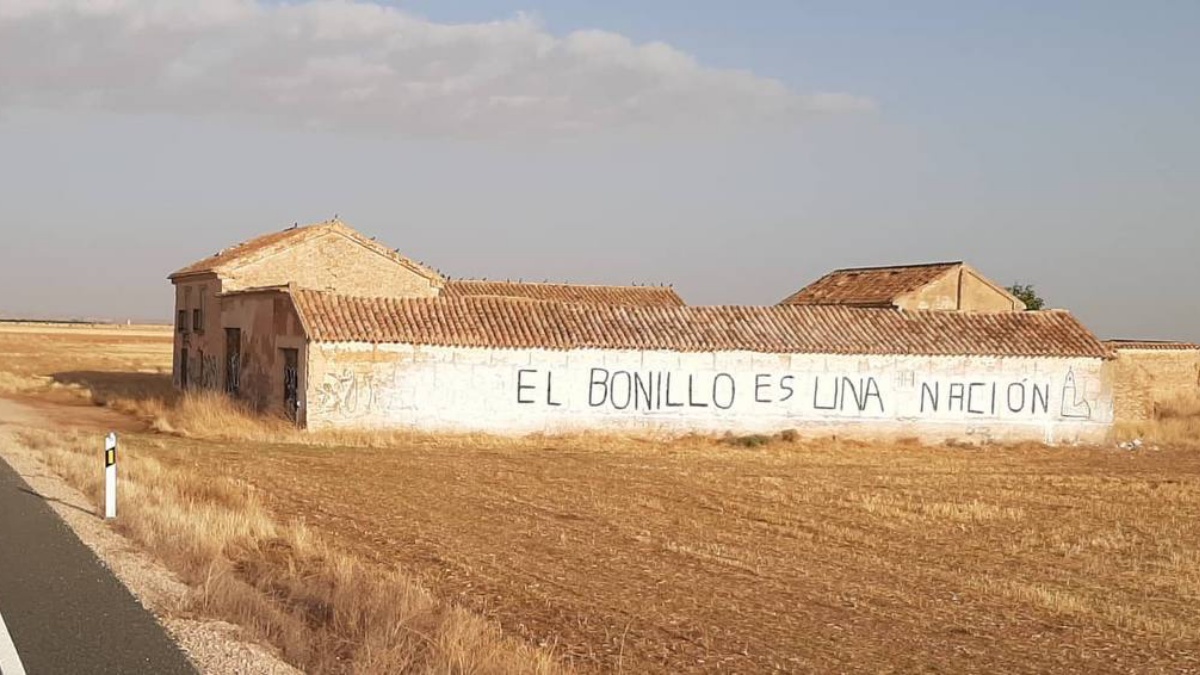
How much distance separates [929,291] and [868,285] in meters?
3.23

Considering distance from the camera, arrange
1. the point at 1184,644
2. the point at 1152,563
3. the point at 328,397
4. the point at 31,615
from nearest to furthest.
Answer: the point at 31,615
the point at 1184,644
the point at 1152,563
the point at 328,397

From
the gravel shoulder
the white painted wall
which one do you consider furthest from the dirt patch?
the gravel shoulder

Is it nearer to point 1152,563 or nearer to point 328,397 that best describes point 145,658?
point 1152,563

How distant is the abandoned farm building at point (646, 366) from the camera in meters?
29.9

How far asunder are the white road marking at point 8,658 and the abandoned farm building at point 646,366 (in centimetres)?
2109

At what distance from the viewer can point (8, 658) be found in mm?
7578

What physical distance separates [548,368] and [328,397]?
528 centimetres

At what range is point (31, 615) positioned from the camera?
28.9ft

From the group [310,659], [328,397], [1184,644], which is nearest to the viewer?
[310,659]

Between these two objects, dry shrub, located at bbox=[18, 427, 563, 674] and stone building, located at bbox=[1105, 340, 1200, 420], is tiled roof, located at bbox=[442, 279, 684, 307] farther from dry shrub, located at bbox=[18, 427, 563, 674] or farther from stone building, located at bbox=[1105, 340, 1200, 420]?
dry shrub, located at bbox=[18, 427, 563, 674]

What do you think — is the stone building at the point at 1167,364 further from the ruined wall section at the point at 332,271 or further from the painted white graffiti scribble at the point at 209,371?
the painted white graffiti scribble at the point at 209,371

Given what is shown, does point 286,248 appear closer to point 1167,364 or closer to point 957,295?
point 957,295

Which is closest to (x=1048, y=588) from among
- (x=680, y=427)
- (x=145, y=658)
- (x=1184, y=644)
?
(x=1184, y=644)

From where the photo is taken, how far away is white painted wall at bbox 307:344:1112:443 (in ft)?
97.5
